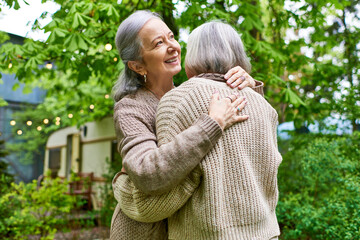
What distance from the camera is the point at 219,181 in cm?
121

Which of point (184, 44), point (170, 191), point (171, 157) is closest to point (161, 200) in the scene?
point (170, 191)

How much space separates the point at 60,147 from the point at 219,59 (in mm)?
11686

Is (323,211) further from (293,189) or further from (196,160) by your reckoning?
(196,160)

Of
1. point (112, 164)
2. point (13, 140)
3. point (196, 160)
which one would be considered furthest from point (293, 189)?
point (13, 140)

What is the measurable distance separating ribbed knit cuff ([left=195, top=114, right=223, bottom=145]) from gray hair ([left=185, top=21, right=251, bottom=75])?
269mm

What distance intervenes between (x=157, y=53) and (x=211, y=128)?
0.61 metres

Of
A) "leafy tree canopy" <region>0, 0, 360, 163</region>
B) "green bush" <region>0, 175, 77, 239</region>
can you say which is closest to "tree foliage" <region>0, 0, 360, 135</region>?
"leafy tree canopy" <region>0, 0, 360, 163</region>

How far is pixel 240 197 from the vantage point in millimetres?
1236

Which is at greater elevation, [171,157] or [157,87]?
[157,87]

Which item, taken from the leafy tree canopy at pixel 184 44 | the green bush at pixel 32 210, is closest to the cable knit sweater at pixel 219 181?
the leafy tree canopy at pixel 184 44

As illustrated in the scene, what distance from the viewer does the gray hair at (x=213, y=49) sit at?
1.38 metres

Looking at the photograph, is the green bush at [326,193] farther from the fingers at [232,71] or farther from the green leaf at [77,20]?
the green leaf at [77,20]

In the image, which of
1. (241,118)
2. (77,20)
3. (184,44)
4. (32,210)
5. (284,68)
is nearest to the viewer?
(241,118)

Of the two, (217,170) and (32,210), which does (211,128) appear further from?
(32,210)
